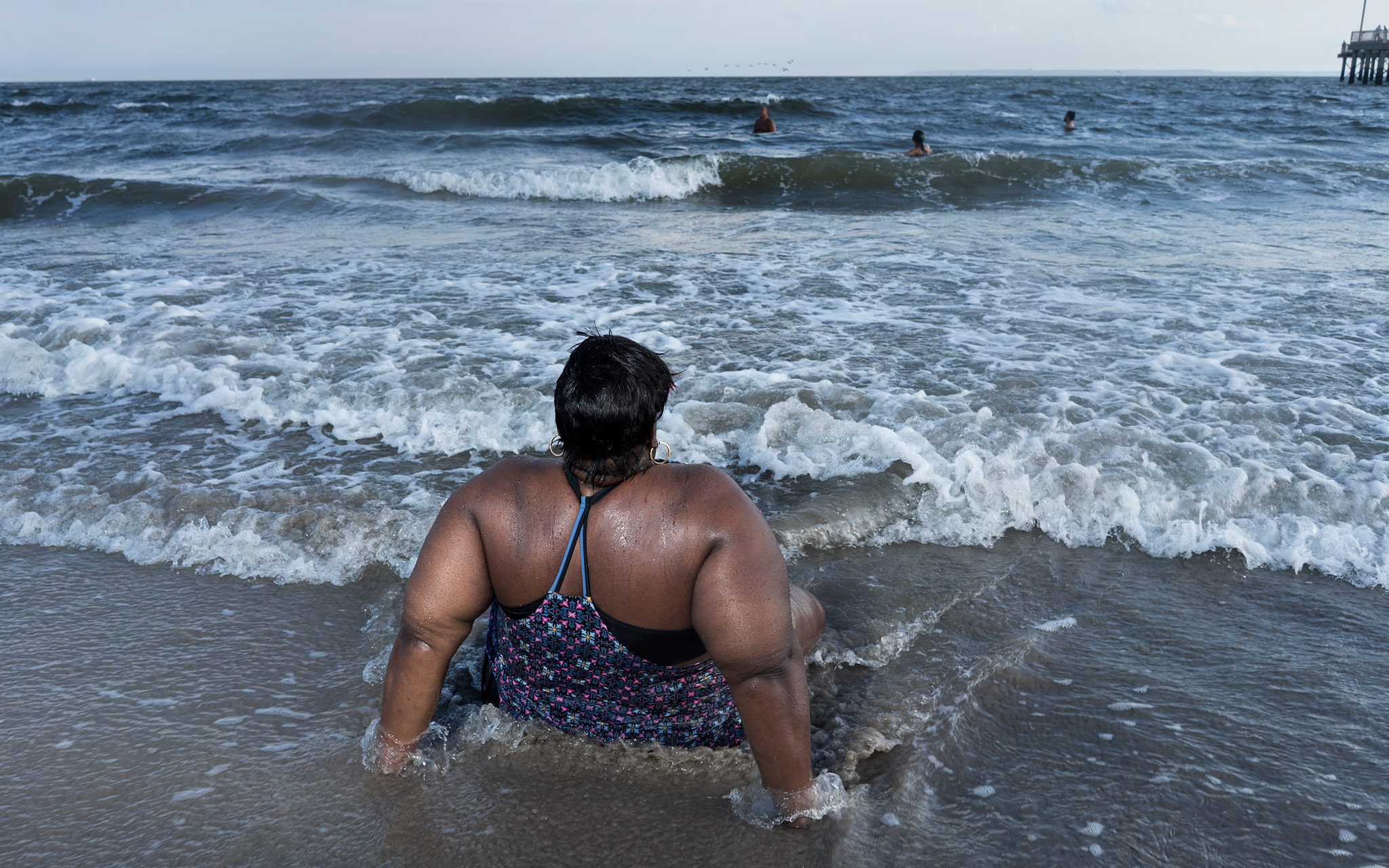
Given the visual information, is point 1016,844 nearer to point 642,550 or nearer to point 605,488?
point 642,550

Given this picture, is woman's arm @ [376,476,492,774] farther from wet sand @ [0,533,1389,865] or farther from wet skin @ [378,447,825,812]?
wet sand @ [0,533,1389,865]

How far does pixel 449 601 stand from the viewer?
1959 mm

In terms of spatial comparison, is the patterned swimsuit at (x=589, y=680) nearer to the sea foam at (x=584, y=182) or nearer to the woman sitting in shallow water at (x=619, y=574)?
the woman sitting in shallow water at (x=619, y=574)

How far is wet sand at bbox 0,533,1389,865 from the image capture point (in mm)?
2025

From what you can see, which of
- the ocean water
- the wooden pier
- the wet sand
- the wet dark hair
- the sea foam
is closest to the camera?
the wet dark hair

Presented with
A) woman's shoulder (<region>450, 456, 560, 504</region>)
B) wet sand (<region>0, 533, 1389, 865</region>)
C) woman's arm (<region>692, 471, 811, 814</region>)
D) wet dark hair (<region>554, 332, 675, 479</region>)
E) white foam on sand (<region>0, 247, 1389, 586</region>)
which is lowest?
wet sand (<region>0, 533, 1389, 865</region>)

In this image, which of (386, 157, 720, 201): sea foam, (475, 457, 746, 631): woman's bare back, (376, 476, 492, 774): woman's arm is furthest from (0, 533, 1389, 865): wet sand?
(386, 157, 720, 201): sea foam

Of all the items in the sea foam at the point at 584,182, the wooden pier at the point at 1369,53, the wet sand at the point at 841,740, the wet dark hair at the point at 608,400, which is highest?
the wooden pier at the point at 1369,53

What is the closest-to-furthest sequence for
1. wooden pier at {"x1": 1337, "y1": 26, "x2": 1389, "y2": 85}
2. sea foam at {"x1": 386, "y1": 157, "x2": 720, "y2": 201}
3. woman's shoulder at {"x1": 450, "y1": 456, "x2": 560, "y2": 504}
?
woman's shoulder at {"x1": 450, "y1": 456, "x2": 560, "y2": 504}, sea foam at {"x1": 386, "y1": 157, "x2": 720, "y2": 201}, wooden pier at {"x1": 1337, "y1": 26, "x2": 1389, "y2": 85}

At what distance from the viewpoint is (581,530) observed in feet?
6.08

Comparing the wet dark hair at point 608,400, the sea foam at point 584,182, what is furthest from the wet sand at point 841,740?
the sea foam at point 584,182

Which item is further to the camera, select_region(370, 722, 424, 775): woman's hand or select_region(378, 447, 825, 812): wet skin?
select_region(370, 722, 424, 775): woman's hand

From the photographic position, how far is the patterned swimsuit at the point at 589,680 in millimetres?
1930

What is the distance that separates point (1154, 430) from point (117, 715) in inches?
170
